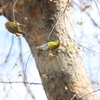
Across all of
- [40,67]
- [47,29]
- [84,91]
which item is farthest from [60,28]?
[84,91]

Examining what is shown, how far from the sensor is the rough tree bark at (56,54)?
1607 mm

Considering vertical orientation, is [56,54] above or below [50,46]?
below

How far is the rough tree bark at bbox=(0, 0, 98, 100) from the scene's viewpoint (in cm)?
161

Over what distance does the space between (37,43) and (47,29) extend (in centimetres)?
16

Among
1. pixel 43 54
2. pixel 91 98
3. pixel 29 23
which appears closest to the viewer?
pixel 91 98

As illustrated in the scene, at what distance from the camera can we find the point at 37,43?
1788 mm

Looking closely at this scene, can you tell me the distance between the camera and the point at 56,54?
66.1 inches

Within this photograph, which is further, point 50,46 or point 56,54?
point 56,54

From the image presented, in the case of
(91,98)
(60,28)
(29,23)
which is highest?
(29,23)

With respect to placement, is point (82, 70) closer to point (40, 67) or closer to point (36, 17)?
point (40, 67)

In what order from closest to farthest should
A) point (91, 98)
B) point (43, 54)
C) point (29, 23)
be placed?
point (91, 98)
point (43, 54)
point (29, 23)

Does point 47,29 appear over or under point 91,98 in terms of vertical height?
over

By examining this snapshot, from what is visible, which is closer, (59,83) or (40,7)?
(59,83)

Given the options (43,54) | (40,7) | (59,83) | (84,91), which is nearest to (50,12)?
(40,7)
